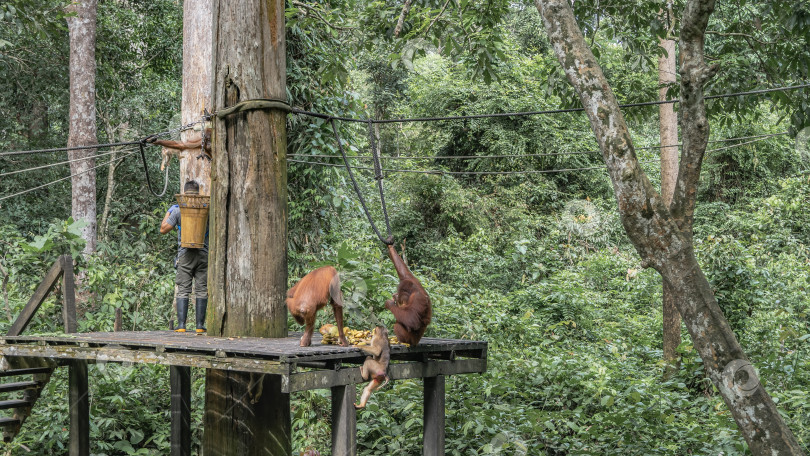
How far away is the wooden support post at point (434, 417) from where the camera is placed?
4.47m

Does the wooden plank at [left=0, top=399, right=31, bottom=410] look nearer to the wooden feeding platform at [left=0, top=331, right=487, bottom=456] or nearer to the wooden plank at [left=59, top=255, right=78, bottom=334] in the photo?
the wooden feeding platform at [left=0, top=331, right=487, bottom=456]

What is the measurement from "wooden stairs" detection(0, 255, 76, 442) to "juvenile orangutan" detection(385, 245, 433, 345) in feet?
9.36

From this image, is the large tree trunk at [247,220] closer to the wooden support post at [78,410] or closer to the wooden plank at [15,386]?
the wooden support post at [78,410]

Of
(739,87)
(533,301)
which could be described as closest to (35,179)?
(533,301)

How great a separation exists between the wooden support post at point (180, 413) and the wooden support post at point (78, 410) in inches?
25.6

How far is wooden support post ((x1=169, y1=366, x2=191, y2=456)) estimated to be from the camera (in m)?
5.45

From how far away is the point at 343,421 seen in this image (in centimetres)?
380

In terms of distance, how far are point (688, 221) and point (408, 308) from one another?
1.56 m

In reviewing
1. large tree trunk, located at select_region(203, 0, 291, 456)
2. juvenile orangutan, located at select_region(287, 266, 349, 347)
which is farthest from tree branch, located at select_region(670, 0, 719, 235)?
large tree trunk, located at select_region(203, 0, 291, 456)

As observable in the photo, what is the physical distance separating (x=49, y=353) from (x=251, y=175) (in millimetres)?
1766

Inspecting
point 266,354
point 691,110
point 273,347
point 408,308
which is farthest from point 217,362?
point 691,110

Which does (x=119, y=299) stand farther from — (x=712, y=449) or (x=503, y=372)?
(x=712, y=449)
